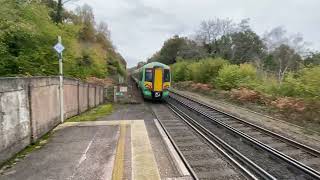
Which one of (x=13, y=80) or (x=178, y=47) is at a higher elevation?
(x=178, y=47)

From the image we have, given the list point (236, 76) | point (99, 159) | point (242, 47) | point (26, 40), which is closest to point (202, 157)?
point (99, 159)

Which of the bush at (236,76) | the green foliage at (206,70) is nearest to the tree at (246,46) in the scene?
the green foliage at (206,70)

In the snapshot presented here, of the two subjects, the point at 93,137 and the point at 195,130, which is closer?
the point at 93,137

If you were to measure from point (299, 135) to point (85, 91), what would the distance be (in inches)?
459

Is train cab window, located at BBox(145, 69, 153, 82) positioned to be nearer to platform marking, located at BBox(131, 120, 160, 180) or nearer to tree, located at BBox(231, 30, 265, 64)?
platform marking, located at BBox(131, 120, 160, 180)

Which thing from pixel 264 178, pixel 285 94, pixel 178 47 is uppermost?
pixel 178 47

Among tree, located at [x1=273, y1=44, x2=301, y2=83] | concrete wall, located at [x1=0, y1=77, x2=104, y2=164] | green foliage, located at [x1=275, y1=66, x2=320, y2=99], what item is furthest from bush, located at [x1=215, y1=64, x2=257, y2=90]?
tree, located at [x1=273, y1=44, x2=301, y2=83]

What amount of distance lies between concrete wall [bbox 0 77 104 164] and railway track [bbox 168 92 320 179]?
6.03 metres

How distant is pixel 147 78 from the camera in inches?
773

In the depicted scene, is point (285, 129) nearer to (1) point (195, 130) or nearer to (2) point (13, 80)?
(1) point (195, 130)

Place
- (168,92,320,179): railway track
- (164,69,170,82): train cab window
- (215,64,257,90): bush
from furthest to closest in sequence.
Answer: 1. (215,64,257,90): bush
2. (164,69,170,82): train cab window
3. (168,92,320,179): railway track

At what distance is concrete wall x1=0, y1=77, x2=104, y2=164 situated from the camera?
5.84 m

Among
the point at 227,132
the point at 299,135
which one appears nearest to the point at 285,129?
the point at 299,135

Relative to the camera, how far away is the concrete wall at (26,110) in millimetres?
5836
